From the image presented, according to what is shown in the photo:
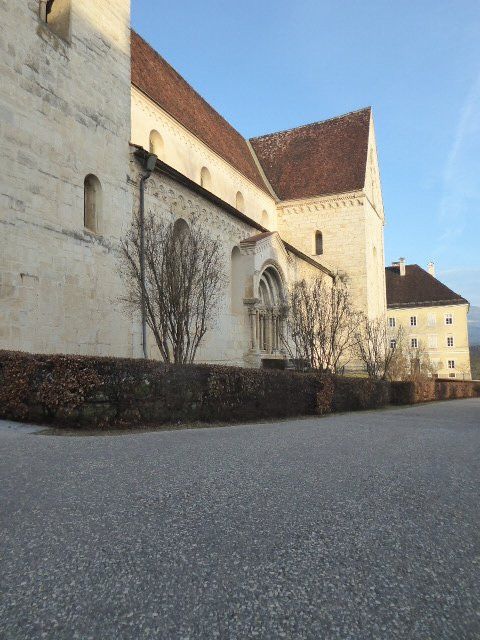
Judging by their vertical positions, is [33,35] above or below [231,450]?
above

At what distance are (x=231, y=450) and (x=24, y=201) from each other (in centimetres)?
875

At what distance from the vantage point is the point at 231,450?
244 inches

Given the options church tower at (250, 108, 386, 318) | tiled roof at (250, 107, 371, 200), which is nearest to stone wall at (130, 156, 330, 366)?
church tower at (250, 108, 386, 318)

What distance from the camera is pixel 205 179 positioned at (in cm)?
2556

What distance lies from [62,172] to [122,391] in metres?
7.34

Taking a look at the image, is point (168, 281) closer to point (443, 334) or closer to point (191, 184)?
point (191, 184)

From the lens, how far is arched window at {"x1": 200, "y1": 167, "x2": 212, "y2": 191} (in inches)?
997

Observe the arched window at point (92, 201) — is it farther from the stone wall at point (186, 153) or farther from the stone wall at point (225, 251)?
the stone wall at point (186, 153)

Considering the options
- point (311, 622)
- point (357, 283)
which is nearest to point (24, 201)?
point (311, 622)

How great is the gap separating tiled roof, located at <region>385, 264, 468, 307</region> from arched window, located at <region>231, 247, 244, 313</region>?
4333 centimetres

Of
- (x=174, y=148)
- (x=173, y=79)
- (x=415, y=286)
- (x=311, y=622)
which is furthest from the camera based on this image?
(x=415, y=286)

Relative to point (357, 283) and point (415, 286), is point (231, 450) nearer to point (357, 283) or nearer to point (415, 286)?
point (357, 283)

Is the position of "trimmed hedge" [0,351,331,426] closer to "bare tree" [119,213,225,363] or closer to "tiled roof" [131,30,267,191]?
"bare tree" [119,213,225,363]

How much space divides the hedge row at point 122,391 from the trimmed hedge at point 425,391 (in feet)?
38.8
